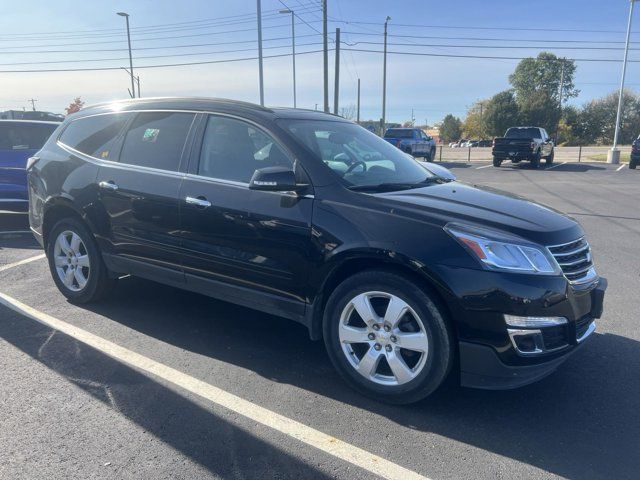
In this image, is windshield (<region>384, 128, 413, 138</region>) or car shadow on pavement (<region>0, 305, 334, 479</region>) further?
windshield (<region>384, 128, 413, 138</region>)

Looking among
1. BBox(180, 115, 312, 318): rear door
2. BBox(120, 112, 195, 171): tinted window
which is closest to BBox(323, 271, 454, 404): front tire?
BBox(180, 115, 312, 318): rear door

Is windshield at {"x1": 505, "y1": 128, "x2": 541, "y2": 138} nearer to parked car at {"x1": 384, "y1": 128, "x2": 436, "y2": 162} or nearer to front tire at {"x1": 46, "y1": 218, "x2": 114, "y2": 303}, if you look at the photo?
parked car at {"x1": 384, "y1": 128, "x2": 436, "y2": 162}

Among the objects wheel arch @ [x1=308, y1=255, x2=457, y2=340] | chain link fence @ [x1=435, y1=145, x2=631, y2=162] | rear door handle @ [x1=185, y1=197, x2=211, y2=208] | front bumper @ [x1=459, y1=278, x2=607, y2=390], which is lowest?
chain link fence @ [x1=435, y1=145, x2=631, y2=162]

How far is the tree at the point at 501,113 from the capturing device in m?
71.8

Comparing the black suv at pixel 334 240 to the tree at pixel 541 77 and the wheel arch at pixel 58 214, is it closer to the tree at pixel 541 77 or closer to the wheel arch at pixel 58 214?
the wheel arch at pixel 58 214

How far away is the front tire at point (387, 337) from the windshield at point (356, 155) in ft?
2.55

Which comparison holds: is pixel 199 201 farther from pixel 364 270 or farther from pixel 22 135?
pixel 22 135

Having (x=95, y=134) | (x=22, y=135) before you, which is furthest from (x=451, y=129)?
(x=95, y=134)

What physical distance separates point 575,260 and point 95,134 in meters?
4.19

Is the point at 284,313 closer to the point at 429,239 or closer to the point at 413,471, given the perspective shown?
the point at 429,239

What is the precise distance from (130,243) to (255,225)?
143 cm

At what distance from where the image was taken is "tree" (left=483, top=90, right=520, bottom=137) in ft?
236

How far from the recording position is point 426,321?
3.03 m

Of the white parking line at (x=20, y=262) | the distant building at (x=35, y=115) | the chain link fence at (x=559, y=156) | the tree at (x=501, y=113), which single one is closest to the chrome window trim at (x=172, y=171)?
the white parking line at (x=20, y=262)
